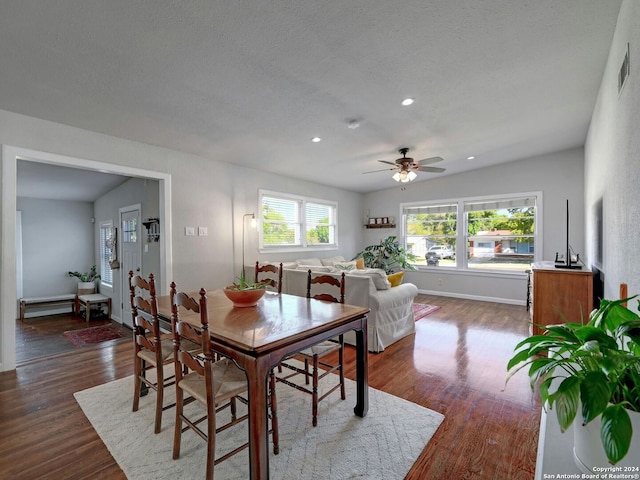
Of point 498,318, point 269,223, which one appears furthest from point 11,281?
point 498,318

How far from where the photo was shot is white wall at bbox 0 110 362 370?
3.01 meters

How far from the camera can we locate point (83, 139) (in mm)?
3402

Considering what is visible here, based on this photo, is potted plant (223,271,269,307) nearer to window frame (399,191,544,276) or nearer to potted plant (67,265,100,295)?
window frame (399,191,544,276)

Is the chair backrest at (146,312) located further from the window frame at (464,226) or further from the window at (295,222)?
the window frame at (464,226)

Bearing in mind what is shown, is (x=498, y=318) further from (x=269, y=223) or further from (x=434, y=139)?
(x=269, y=223)

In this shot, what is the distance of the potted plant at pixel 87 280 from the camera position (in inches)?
255

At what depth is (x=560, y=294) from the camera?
141 inches

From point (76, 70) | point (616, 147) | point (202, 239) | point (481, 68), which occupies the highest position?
point (481, 68)

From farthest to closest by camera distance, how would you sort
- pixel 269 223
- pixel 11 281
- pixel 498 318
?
pixel 269 223, pixel 498 318, pixel 11 281

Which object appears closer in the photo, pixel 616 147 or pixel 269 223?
pixel 616 147

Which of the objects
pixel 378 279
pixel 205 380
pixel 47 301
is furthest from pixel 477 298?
pixel 47 301

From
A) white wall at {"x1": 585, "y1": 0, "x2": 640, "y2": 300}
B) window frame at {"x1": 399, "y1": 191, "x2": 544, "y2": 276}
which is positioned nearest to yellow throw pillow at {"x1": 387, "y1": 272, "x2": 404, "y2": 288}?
white wall at {"x1": 585, "y1": 0, "x2": 640, "y2": 300}

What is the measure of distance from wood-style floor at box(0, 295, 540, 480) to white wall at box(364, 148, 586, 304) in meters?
2.11

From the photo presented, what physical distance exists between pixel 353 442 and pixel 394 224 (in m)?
6.19
